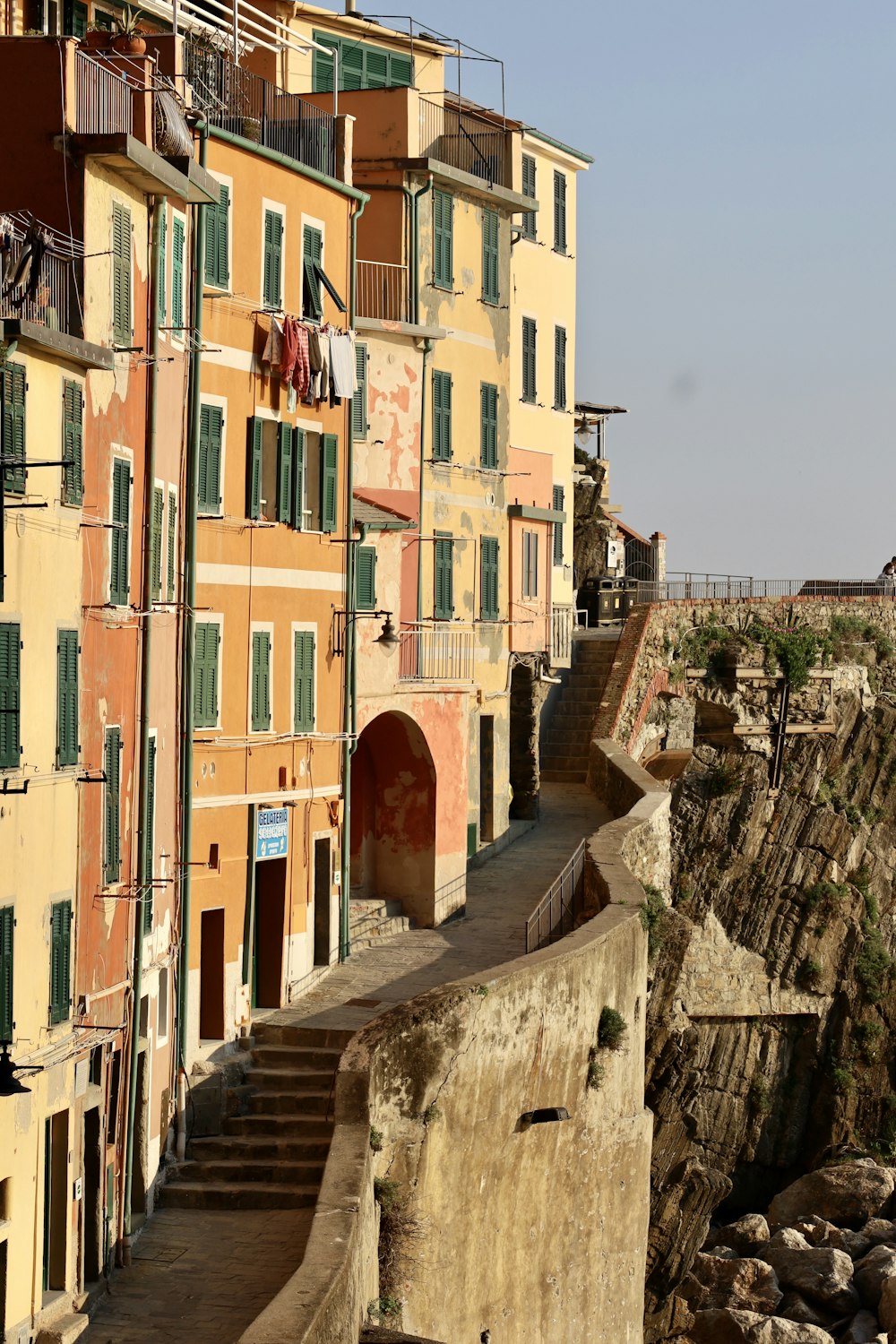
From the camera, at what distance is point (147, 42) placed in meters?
25.4

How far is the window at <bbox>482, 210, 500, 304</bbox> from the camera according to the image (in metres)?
39.6

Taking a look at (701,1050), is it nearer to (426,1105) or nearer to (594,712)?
(594,712)

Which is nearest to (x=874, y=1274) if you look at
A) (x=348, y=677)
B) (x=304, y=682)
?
(x=348, y=677)

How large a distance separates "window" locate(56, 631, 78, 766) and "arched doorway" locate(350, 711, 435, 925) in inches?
516

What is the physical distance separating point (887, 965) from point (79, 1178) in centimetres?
3606

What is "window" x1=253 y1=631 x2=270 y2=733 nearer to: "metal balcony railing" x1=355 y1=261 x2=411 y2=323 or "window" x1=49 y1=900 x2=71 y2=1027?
"window" x1=49 y1=900 x2=71 y2=1027

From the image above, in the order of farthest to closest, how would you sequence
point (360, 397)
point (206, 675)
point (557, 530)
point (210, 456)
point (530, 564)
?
1. point (557, 530)
2. point (530, 564)
3. point (360, 397)
4. point (210, 456)
5. point (206, 675)

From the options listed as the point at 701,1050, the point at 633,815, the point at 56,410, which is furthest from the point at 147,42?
the point at 701,1050

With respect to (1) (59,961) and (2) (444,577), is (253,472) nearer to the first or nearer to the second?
(1) (59,961)

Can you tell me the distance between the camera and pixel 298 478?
2919 cm

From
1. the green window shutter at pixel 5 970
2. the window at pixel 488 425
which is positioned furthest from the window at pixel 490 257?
the green window shutter at pixel 5 970

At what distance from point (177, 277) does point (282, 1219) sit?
10.7 meters

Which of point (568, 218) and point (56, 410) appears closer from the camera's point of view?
point (56, 410)

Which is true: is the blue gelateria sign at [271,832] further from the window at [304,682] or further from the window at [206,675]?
the window at [206,675]
